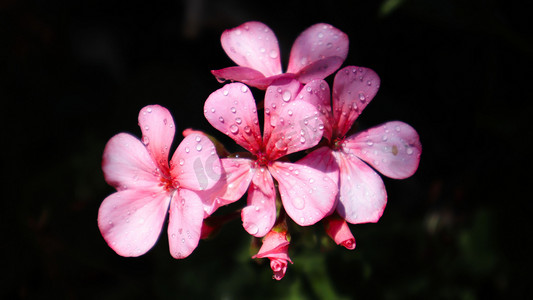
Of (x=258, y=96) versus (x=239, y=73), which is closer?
(x=239, y=73)

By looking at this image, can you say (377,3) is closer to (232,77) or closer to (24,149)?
(232,77)

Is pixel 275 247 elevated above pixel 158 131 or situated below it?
below

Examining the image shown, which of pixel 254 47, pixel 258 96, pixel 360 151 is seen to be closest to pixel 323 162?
pixel 360 151

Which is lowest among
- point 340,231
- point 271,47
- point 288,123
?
point 340,231

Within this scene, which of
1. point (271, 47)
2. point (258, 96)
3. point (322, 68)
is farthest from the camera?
point (258, 96)

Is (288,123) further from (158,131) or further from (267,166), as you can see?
(158,131)

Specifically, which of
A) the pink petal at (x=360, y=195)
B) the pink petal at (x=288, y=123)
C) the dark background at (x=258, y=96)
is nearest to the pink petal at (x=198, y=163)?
the pink petal at (x=288, y=123)

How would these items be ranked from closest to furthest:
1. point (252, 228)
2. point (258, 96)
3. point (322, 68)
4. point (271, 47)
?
1. point (252, 228)
2. point (322, 68)
3. point (271, 47)
4. point (258, 96)
